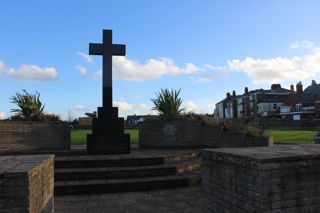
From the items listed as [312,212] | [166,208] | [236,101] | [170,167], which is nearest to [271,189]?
[312,212]

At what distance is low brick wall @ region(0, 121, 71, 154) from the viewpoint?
12.5 m

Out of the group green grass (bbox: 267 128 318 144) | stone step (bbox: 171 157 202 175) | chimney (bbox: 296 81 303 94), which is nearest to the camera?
stone step (bbox: 171 157 202 175)

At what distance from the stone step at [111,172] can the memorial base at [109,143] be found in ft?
6.19

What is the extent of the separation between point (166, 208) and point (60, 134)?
294 inches

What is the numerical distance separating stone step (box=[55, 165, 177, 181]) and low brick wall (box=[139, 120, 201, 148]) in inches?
184

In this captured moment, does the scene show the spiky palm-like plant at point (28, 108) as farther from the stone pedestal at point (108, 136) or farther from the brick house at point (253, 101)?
the brick house at point (253, 101)

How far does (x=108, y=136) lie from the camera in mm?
11070

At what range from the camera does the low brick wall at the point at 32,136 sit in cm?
1246

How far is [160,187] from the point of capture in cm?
836

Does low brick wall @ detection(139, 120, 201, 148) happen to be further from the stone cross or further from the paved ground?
the paved ground

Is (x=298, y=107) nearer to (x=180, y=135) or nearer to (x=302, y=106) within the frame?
(x=302, y=106)

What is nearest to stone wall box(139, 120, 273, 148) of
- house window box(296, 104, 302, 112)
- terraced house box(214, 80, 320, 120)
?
terraced house box(214, 80, 320, 120)

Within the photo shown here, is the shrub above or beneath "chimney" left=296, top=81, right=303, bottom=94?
beneath

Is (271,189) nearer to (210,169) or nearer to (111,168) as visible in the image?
(210,169)
